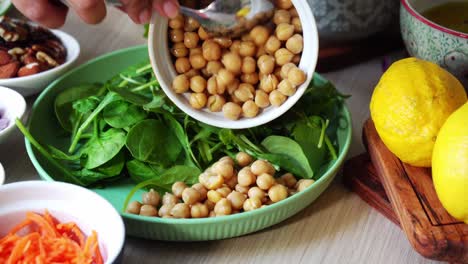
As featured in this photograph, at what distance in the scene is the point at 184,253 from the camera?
0.76 meters

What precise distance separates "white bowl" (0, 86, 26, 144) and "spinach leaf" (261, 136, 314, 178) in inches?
Result: 14.1

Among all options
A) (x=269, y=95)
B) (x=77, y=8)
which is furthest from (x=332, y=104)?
(x=77, y=8)

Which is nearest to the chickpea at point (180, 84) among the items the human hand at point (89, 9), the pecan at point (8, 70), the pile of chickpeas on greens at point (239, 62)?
the pile of chickpeas on greens at point (239, 62)

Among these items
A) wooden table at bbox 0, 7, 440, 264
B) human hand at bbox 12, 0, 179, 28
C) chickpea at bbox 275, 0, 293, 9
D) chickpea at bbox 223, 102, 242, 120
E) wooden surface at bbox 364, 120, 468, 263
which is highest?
human hand at bbox 12, 0, 179, 28

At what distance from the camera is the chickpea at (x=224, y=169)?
803mm

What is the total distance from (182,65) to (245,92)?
93 millimetres

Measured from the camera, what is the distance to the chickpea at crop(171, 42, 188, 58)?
0.84m

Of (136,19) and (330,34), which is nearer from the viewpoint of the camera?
(136,19)

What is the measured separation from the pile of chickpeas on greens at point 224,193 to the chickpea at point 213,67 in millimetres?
118

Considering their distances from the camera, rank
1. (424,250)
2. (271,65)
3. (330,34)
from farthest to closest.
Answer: (330,34) → (271,65) → (424,250)

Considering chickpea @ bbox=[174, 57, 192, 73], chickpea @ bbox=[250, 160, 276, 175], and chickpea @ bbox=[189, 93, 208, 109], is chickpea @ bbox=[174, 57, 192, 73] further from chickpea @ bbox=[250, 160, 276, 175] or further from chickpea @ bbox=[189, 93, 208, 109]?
chickpea @ bbox=[250, 160, 276, 175]

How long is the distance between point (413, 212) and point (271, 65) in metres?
0.27

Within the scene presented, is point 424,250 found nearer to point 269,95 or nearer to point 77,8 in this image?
point 269,95

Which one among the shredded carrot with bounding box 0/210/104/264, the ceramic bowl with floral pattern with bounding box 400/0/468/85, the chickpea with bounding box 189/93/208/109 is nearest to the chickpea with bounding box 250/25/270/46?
the chickpea with bounding box 189/93/208/109
